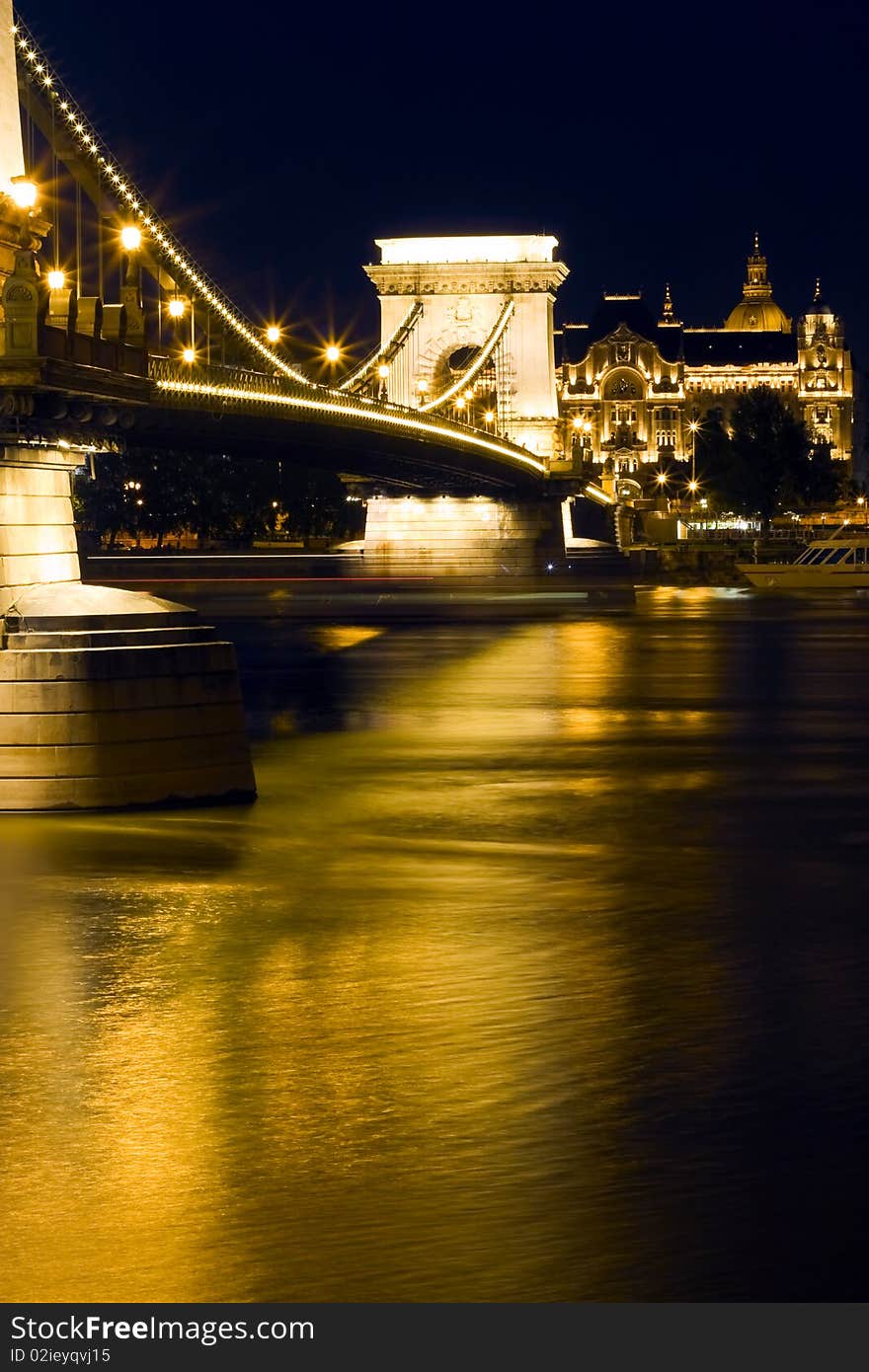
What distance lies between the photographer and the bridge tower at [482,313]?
10650cm

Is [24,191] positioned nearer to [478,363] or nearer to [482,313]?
[478,363]

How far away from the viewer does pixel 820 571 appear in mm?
91750

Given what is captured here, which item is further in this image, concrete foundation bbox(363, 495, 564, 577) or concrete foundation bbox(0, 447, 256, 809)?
concrete foundation bbox(363, 495, 564, 577)

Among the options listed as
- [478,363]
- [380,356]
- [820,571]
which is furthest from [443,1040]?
[820,571]

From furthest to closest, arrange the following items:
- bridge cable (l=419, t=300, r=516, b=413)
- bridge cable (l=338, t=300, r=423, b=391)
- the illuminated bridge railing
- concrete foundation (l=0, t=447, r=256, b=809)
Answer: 1. bridge cable (l=419, t=300, r=516, b=413)
2. bridge cable (l=338, t=300, r=423, b=391)
3. the illuminated bridge railing
4. concrete foundation (l=0, t=447, r=256, b=809)

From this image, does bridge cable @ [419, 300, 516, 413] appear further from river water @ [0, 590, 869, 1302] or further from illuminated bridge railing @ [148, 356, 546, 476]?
river water @ [0, 590, 869, 1302]

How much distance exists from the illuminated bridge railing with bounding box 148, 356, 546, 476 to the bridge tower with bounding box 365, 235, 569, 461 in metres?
36.3

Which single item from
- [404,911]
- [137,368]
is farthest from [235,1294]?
[137,368]

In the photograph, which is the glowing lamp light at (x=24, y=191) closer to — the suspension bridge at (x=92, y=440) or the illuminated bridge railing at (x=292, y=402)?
the suspension bridge at (x=92, y=440)

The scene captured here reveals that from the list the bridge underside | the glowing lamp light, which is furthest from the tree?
the glowing lamp light

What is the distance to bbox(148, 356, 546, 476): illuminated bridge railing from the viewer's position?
3238 centimetres

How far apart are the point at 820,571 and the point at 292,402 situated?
52.4m

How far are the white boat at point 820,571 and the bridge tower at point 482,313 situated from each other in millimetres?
15465

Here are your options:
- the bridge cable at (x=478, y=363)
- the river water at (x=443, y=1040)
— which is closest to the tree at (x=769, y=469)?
the bridge cable at (x=478, y=363)
